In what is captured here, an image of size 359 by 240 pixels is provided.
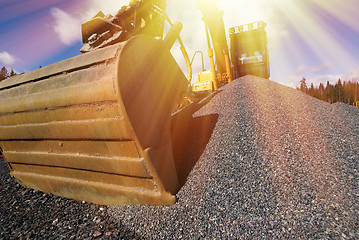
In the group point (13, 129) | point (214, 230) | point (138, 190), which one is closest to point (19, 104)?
point (13, 129)

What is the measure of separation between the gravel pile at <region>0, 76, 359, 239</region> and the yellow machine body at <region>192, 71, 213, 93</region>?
3.08m

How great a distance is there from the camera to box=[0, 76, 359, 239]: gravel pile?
167 cm

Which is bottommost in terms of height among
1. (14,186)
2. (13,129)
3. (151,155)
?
(14,186)

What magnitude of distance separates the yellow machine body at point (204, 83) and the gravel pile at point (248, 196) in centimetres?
308

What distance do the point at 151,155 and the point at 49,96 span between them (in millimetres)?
1328

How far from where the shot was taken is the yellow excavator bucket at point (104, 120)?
1.84m

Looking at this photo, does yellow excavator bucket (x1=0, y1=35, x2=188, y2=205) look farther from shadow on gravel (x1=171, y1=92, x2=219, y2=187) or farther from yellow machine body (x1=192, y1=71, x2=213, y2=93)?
yellow machine body (x1=192, y1=71, x2=213, y2=93)

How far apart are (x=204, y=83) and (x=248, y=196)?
4709mm

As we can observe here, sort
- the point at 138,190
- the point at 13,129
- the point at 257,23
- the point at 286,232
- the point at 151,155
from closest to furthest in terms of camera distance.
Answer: the point at 286,232 < the point at 151,155 < the point at 138,190 < the point at 13,129 < the point at 257,23

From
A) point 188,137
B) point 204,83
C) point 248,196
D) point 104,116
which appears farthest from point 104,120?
point 204,83

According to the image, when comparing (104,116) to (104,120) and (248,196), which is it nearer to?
(104,120)

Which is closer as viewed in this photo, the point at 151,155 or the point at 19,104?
the point at 151,155

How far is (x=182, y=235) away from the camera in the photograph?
5.73 ft

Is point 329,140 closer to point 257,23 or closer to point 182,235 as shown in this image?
point 182,235
